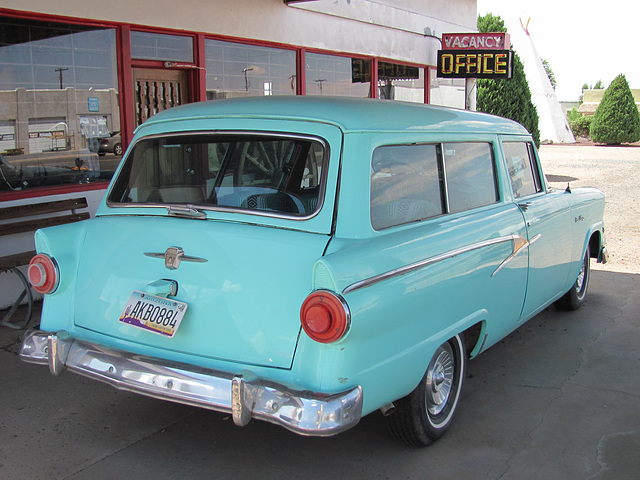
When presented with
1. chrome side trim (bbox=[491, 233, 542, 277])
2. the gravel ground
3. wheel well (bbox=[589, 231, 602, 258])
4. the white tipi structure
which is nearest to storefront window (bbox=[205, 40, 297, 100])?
wheel well (bbox=[589, 231, 602, 258])

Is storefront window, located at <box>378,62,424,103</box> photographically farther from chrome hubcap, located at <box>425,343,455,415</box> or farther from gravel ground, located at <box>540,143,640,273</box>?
chrome hubcap, located at <box>425,343,455,415</box>

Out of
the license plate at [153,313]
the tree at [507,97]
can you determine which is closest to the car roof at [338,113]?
the license plate at [153,313]

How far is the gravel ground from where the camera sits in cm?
864

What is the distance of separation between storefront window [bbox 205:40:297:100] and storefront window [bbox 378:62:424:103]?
8.19ft

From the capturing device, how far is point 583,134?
133 ft

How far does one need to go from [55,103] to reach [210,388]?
182 inches

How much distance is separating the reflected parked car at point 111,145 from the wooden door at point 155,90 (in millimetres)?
440

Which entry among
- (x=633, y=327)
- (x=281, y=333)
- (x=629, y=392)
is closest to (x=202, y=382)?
Result: (x=281, y=333)

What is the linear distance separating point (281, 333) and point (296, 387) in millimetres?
247

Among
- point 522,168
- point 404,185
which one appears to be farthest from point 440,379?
point 522,168

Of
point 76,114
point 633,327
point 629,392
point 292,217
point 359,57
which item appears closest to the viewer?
point 292,217

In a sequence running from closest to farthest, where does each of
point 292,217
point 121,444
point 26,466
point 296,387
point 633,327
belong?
1. point 296,387
2. point 292,217
3. point 26,466
4. point 121,444
5. point 633,327

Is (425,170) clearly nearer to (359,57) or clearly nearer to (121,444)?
(121,444)

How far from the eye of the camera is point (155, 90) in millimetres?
7570
